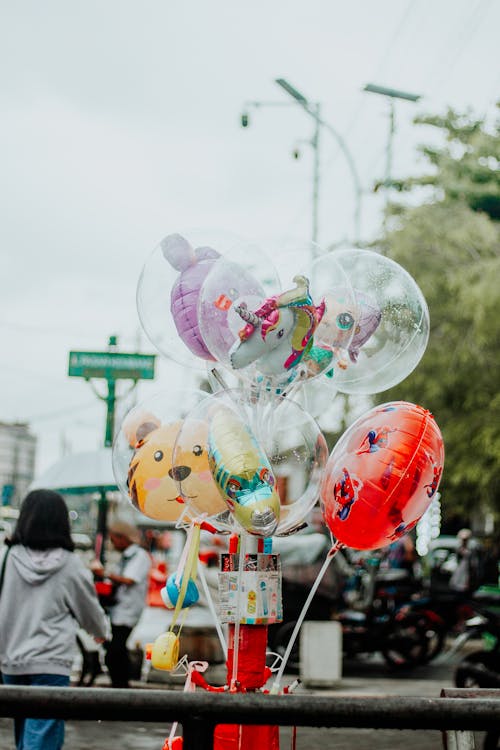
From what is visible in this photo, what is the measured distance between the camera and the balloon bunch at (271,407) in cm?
347

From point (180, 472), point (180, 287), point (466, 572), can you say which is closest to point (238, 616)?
point (180, 472)

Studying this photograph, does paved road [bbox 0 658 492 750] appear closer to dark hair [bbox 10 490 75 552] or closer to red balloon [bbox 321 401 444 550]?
dark hair [bbox 10 490 75 552]

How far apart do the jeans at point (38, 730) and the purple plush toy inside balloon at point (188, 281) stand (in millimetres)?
1961

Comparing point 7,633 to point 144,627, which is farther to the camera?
point 144,627

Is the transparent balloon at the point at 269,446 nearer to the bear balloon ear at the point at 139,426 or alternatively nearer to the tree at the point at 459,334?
the bear balloon ear at the point at 139,426

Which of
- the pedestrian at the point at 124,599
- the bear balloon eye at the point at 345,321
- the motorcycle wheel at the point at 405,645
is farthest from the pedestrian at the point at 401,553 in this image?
the bear balloon eye at the point at 345,321

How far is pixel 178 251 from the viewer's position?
12.6ft

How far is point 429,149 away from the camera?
66.7 feet

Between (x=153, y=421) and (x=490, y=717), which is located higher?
(x=153, y=421)

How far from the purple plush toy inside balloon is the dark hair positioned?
4.75ft

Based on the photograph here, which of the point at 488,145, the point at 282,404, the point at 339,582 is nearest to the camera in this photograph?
the point at 282,404

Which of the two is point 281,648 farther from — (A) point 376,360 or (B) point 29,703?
(B) point 29,703

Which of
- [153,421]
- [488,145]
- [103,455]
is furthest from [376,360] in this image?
[488,145]

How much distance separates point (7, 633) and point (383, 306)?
2468mm
